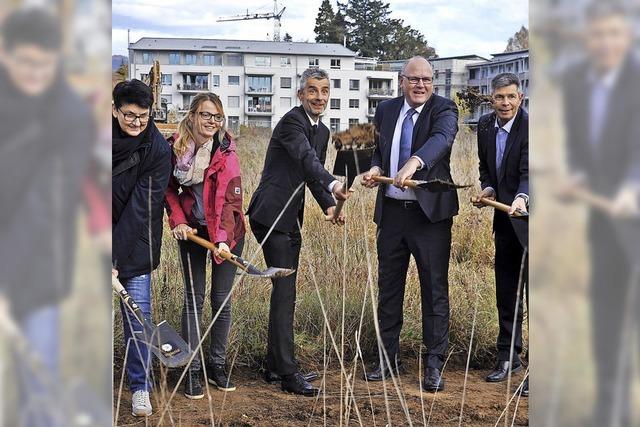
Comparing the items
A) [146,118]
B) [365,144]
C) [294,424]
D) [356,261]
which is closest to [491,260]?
[356,261]

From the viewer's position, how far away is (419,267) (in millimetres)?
4441

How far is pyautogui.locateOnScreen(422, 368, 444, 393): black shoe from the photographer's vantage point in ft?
14.2

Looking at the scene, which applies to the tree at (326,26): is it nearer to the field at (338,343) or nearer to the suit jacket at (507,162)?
the field at (338,343)

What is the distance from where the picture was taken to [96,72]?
101 centimetres

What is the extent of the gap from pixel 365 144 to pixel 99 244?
351cm

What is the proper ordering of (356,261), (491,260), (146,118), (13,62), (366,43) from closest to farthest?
(13,62) < (146,118) < (356,261) < (491,260) < (366,43)

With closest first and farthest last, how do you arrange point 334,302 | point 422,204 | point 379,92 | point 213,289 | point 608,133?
1. point 608,133
2. point 213,289
3. point 422,204
4. point 334,302
5. point 379,92

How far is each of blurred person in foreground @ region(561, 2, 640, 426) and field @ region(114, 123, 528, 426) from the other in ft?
8.48

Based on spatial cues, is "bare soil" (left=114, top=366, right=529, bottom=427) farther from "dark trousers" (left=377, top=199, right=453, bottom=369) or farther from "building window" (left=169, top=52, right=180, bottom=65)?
"building window" (left=169, top=52, right=180, bottom=65)

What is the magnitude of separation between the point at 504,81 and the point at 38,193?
11.9ft

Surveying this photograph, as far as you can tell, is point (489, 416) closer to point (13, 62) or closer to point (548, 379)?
point (548, 379)

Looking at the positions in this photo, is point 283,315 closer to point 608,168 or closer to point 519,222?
point 519,222

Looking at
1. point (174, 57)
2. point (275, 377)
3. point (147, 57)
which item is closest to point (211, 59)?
point (174, 57)

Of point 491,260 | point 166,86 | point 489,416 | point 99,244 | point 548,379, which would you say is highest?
point 166,86
